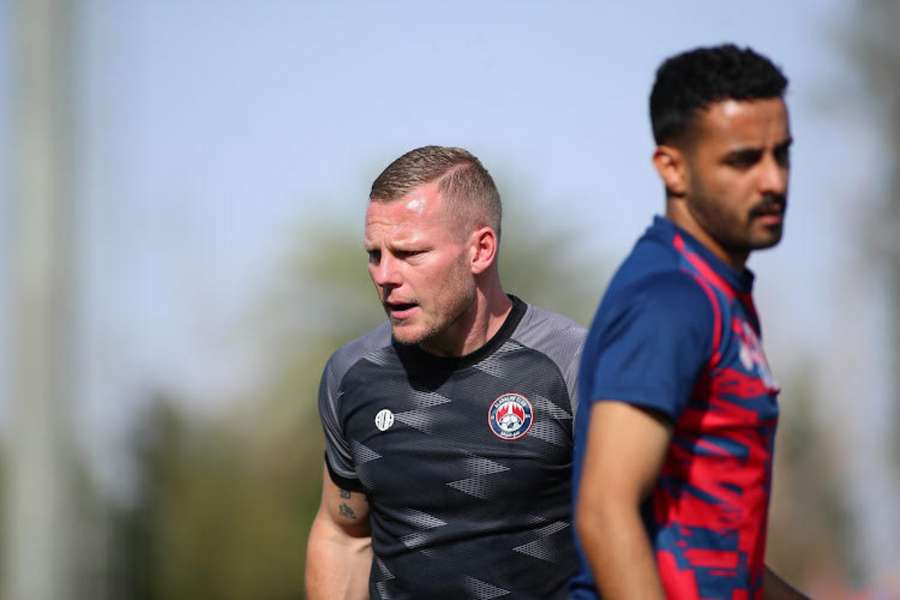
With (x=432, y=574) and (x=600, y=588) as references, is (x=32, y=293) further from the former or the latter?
(x=600, y=588)

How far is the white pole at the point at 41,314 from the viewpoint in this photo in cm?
560

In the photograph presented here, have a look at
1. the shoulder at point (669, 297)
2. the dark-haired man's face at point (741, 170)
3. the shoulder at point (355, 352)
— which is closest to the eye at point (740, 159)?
the dark-haired man's face at point (741, 170)

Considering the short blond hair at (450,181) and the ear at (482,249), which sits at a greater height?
the short blond hair at (450,181)

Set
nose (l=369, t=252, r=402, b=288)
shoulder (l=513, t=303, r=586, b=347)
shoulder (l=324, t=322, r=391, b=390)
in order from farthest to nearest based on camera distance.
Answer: shoulder (l=324, t=322, r=391, b=390) < shoulder (l=513, t=303, r=586, b=347) < nose (l=369, t=252, r=402, b=288)

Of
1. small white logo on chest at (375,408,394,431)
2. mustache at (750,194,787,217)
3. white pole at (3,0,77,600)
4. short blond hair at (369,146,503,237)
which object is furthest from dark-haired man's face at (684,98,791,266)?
white pole at (3,0,77,600)

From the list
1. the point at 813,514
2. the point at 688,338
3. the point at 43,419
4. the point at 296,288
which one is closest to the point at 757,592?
the point at 688,338

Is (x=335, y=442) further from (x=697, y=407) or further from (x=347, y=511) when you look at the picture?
(x=697, y=407)

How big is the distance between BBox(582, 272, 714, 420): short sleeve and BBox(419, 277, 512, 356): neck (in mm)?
1533

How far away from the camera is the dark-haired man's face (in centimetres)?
263

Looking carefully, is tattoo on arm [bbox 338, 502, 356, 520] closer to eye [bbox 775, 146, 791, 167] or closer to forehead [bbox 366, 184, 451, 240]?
forehead [bbox 366, 184, 451, 240]

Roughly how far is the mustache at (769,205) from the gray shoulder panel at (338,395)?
190cm

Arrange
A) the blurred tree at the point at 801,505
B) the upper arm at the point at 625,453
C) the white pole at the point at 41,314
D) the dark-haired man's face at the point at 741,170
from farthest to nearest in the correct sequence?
the blurred tree at the point at 801,505
the white pole at the point at 41,314
the dark-haired man's face at the point at 741,170
the upper arm at the point at 625,453

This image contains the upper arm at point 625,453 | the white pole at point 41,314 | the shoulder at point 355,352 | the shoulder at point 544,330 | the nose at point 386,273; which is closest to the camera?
the upper arm at point 625,453

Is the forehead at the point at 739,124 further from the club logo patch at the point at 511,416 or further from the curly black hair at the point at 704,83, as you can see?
the club logo patch at the point at 511,416
